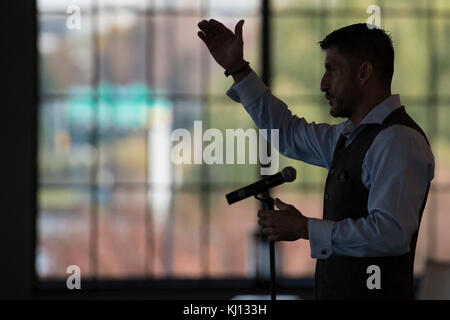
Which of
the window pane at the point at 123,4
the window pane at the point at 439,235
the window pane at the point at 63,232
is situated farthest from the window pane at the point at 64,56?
the window pane at the point at 439,235

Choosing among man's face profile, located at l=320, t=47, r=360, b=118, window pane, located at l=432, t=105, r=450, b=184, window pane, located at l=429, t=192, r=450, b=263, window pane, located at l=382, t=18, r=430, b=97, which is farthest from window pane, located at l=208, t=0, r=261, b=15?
man's face profile, located at l=320, t=47, r=360, b=118

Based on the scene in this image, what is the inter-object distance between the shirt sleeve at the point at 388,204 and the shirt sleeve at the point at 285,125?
15.1 inches

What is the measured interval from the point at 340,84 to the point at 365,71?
0.07m

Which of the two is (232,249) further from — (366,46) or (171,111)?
(366,46)

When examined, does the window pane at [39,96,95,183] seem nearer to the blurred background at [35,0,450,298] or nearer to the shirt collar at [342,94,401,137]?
the blurred background at [35,0,450,298]

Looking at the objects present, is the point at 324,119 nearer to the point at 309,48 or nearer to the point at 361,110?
the point at 309,48

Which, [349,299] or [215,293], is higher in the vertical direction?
[349,299]

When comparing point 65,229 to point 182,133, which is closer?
point 182,133

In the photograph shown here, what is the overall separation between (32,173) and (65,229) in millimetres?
1189

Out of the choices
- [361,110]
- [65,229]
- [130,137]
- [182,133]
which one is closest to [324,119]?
[182,133]

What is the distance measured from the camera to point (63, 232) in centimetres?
600

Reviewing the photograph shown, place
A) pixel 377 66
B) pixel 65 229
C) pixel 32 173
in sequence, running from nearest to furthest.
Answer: pixel 377 66, pixel 32 173, pixel 65 229

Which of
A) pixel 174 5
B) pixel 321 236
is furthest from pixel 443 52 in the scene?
pixel 321 236

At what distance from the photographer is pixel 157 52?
539cm
